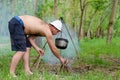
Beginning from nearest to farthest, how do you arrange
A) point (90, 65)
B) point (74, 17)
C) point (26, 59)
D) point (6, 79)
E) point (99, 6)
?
point (6, 79) → point (26, 59) → point (90, 65) → point (99, 6) → point (74, 17)

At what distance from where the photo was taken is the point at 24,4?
48.0m

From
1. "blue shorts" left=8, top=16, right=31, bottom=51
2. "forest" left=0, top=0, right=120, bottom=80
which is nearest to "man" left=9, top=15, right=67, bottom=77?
"blue shorts" left=8, top=16, right=31, bottom=51

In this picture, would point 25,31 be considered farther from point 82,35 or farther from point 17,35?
point 82,35

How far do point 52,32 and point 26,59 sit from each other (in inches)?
37.7

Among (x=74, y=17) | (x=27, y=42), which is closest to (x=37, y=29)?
(x=27, y=42)

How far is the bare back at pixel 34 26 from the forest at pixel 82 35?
798 mm

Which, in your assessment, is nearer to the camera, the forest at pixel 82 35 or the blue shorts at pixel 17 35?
the blue shorts at pixel 17 35

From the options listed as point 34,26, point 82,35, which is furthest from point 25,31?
point 82,35

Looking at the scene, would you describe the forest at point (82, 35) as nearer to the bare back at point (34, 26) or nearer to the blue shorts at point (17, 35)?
the blue shorts at point (17, 35)

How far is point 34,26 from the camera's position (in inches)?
295

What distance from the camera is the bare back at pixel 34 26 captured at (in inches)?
291

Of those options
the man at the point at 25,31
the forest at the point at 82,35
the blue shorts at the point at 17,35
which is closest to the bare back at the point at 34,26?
the man at the point at 25,31

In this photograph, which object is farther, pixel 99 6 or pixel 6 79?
pixel 99 6

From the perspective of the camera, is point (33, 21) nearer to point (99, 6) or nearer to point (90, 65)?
point (90, 65)
